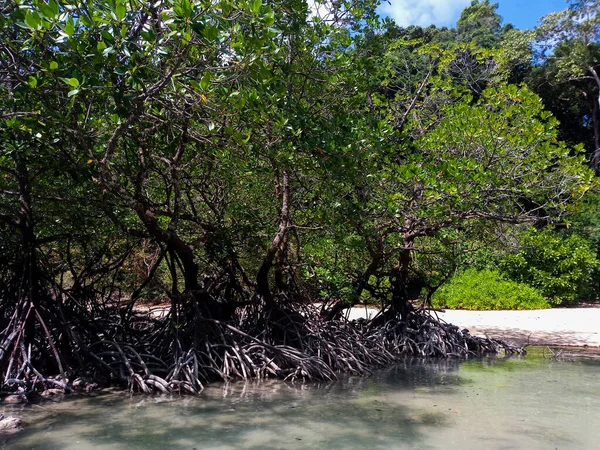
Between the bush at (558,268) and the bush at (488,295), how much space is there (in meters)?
0.41

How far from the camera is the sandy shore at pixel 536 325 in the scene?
34.9ft

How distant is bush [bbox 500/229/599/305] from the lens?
15.3 meters

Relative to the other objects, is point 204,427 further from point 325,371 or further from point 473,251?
point 473,251

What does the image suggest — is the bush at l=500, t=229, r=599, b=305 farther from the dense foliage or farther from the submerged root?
the submerged root

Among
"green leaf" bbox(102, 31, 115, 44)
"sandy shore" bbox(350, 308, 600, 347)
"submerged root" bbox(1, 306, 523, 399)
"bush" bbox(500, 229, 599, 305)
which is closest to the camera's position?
"green leaf" bbox(102, 31, 115, 44)

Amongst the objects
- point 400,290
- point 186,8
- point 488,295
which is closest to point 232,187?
point 400,290

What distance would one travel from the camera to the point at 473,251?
9.27m

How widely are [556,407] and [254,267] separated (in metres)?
4.62

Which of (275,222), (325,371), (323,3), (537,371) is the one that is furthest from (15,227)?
(537,371)

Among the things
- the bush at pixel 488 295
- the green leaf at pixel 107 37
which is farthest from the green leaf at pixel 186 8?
the bush at pixel 488 295

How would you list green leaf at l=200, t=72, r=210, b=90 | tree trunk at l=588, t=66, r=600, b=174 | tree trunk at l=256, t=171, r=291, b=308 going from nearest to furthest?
green leaf at l=200, t=72, r=210, b=90 → tree trunk at l=256, t=171, r=291, b=308 → tree trunk at l=588, t=66, r=600, b=174

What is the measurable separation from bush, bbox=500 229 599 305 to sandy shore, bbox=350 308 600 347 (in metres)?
1.14

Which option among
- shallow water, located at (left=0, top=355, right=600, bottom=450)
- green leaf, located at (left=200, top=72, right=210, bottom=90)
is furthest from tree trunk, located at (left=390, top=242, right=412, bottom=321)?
green leaf, located at (left=200, top=72, right=210, bottom=90)

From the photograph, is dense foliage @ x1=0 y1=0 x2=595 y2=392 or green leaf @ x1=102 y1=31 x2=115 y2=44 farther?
dense foliage @ x1=0 y1=0 x2=595 y2=392
